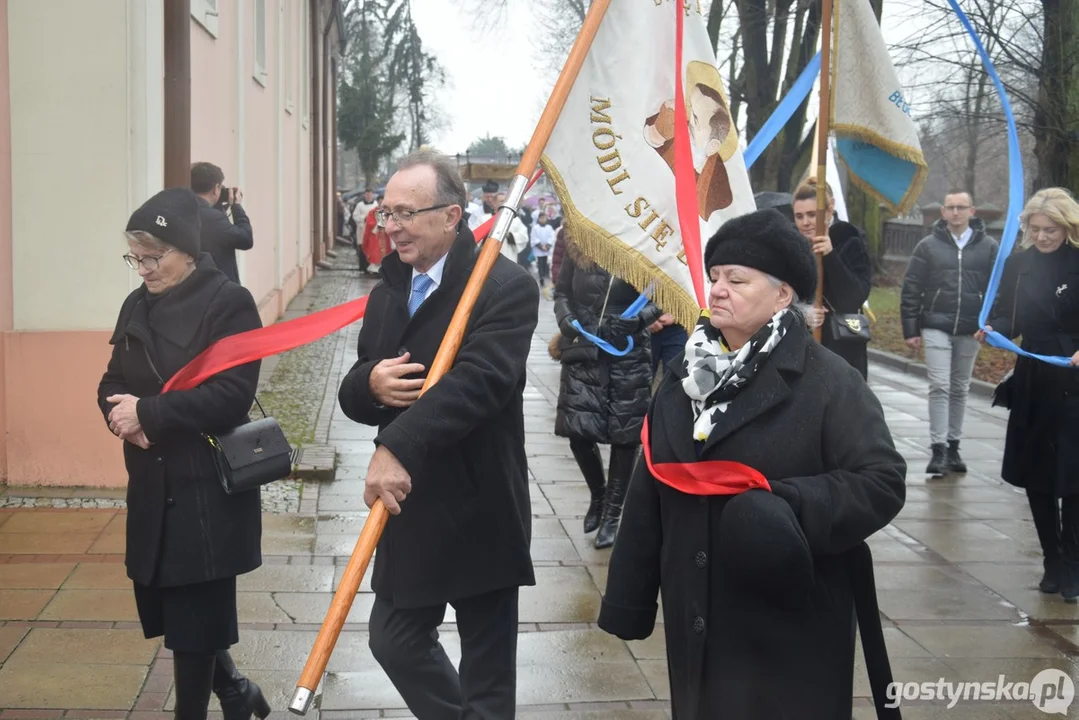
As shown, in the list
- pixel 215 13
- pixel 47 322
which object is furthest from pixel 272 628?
pixel 215 13

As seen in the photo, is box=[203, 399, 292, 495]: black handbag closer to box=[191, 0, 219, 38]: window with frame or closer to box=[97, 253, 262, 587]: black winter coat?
box=[97, 253, 262, 587]: black winter coat

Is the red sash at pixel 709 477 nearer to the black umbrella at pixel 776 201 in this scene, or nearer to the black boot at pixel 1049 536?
the black boot at pixel 1049 536

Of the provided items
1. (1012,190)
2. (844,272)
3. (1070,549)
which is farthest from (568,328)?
(1070,549)

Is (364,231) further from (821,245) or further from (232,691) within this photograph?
(232,691)

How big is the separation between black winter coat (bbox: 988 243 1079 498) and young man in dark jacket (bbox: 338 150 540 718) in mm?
3450

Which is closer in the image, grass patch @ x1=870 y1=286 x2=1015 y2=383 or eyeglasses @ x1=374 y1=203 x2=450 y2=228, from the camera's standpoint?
eyeglasses @ x1=374 y1=203 x2=450 y2=228

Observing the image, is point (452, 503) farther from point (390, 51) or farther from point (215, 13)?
point (390, 51)

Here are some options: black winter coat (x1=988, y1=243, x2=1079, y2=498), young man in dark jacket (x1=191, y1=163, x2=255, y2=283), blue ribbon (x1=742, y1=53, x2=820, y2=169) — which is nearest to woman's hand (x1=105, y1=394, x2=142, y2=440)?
blue ribbon (x1=742, y1=53, x2=820, y2=169)

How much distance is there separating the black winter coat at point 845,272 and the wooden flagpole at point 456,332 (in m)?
3.45

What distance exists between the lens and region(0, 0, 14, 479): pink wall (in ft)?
23.2

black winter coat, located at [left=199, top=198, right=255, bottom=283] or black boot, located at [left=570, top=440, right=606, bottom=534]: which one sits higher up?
black winter coat, located at [left=199, top=198, right=255, bottom=283]

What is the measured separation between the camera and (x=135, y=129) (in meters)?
7.23

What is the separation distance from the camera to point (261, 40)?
1608 cm

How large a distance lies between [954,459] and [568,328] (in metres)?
3.89
